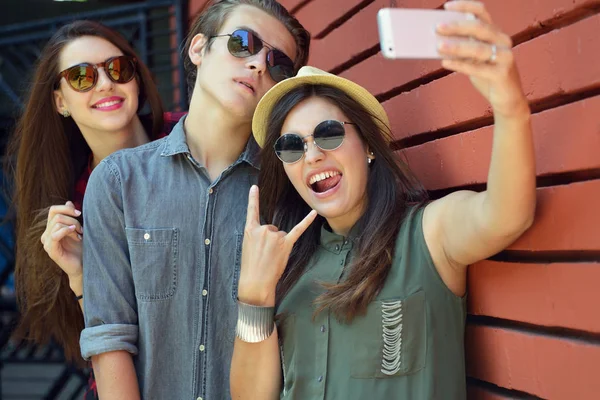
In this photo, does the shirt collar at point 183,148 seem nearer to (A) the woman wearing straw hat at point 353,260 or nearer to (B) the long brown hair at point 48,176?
(A) the woman wearing straw hat at point 353,260

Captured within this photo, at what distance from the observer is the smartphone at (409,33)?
1.46m

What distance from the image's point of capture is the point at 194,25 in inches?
124

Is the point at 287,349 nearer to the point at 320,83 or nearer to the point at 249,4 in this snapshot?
the point at 320,83

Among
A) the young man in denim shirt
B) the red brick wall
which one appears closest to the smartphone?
the red brick wall

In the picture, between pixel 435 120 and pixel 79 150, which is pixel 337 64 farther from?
pixel 79 150

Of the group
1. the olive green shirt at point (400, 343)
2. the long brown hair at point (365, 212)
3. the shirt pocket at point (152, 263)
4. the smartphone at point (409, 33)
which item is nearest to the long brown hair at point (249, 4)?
the long brown hair at point (365, 212)

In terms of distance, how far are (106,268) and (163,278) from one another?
22 centimetres

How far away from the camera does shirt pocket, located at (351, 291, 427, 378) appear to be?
2.14 meters

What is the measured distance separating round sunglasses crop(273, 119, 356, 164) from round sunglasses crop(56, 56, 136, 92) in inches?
45.9

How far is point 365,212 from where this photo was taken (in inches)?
Answer: 95.1

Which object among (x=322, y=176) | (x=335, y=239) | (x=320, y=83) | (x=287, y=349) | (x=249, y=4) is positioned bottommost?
(x=287, y=349)

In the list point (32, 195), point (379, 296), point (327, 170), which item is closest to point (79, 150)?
point (32, 195)

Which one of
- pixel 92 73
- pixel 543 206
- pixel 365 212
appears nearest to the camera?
pixel 543 206

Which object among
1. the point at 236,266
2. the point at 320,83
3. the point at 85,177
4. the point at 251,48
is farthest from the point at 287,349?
the point at 85,177
